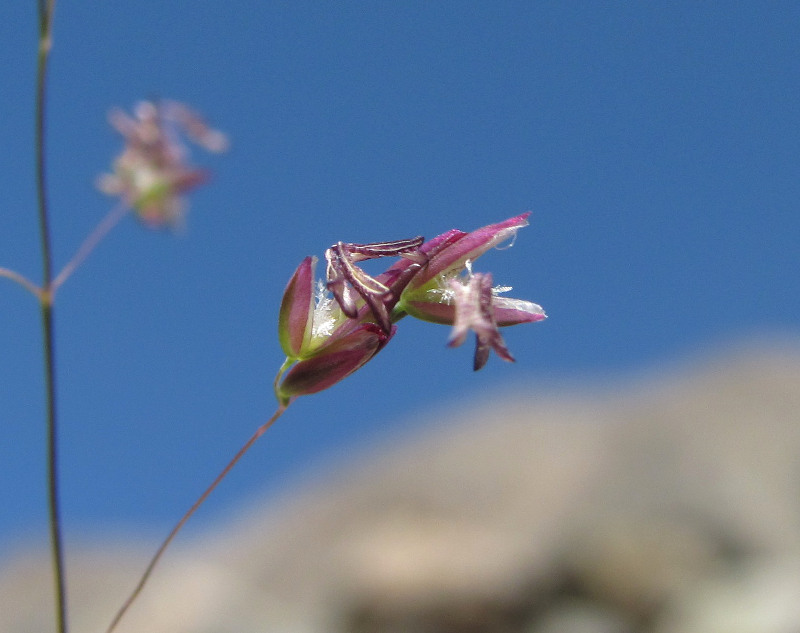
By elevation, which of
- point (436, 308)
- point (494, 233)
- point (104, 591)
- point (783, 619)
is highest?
point (104, 591)

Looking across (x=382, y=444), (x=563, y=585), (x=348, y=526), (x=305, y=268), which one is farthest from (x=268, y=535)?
(x=305, y=268)

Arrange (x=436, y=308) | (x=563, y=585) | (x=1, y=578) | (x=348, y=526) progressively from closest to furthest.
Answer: (x=436, y=308)
(x=563, y=585)
(x=348, y=526)
(x=1, y=578)

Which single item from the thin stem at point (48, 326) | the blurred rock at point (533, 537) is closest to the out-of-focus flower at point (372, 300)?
the thin stem at point (48, 326)

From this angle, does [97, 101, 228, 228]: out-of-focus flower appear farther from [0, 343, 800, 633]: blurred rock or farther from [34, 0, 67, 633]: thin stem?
[0, 343, 800, 633]: blurred rock

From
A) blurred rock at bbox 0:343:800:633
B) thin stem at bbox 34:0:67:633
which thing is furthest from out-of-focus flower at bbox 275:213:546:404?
blurred rock at bbox 0:343:800:633

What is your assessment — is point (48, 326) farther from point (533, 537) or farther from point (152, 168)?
point (533, 537)

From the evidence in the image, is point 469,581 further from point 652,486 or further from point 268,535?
point 268,535

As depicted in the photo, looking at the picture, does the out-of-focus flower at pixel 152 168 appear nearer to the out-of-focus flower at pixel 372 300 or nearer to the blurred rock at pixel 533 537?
the out-of-focus flower at pixel 372 300
